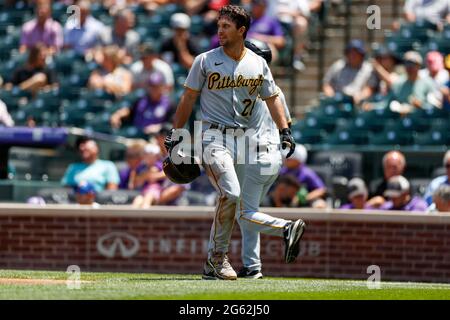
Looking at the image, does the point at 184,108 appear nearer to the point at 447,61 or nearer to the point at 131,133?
the point at 447,61

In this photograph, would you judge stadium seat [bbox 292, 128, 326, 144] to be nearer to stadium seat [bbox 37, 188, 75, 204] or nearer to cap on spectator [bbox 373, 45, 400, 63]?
cap on spectator [bbox 373, 45, 400, 63]

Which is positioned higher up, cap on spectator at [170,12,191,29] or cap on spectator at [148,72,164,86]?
cap on spectator at [170,12,191,29]

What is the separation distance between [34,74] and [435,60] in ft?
20.0

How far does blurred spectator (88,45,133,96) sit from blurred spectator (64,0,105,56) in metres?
0.74

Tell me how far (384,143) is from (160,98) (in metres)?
3.09

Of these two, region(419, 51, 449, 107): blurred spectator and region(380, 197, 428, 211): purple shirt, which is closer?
region(380, 197, 428, 211): purple shirt

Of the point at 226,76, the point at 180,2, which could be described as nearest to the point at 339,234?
the point at 226,76

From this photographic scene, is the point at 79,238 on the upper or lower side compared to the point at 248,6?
lower

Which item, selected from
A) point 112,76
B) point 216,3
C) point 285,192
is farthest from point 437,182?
point 112,76

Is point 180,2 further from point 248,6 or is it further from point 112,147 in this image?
point 112,147

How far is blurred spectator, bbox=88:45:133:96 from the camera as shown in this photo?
1673cm

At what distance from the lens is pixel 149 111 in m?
15.6

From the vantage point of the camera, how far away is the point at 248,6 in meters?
16.6

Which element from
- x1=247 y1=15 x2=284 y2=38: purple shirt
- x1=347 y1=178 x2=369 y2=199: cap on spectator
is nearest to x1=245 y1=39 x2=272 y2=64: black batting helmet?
x1=347 y1=178 x2=369 y2=199: cap on spectator
